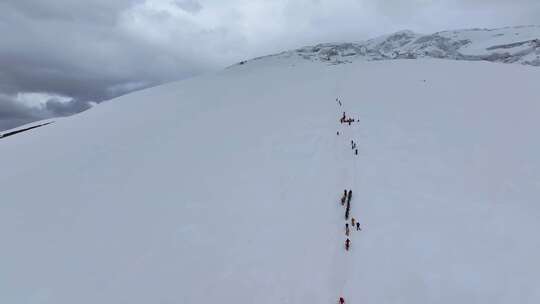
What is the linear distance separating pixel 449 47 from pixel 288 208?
494 feet

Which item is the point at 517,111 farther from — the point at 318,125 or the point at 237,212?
the point at 237,212

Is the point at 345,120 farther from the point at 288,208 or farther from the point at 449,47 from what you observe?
Answer: the point at 449,47

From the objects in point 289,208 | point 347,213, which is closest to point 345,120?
point 289,208

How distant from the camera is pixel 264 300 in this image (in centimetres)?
1570

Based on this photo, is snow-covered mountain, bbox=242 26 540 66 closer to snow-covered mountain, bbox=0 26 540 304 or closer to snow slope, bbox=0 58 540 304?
snow-covered mountain, bbox=0 26 540 304

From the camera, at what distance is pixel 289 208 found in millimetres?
Answer: 22172

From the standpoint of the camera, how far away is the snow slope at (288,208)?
16625 mm

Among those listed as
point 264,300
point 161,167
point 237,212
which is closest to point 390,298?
point 264,300

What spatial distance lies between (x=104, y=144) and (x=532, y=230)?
34886mm

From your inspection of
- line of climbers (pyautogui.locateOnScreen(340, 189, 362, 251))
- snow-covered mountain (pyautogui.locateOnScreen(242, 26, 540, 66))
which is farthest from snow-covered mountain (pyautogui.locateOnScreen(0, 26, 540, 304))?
snow-covered mountain (pyautogui.locateOnScreen(242, 26, 540, 66))

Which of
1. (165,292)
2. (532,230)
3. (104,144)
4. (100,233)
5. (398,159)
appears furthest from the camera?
(104,144)

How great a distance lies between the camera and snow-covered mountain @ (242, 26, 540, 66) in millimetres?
→ 123500

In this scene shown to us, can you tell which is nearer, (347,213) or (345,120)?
(347,213)

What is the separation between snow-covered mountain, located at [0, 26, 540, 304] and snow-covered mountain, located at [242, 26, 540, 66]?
7917cm
